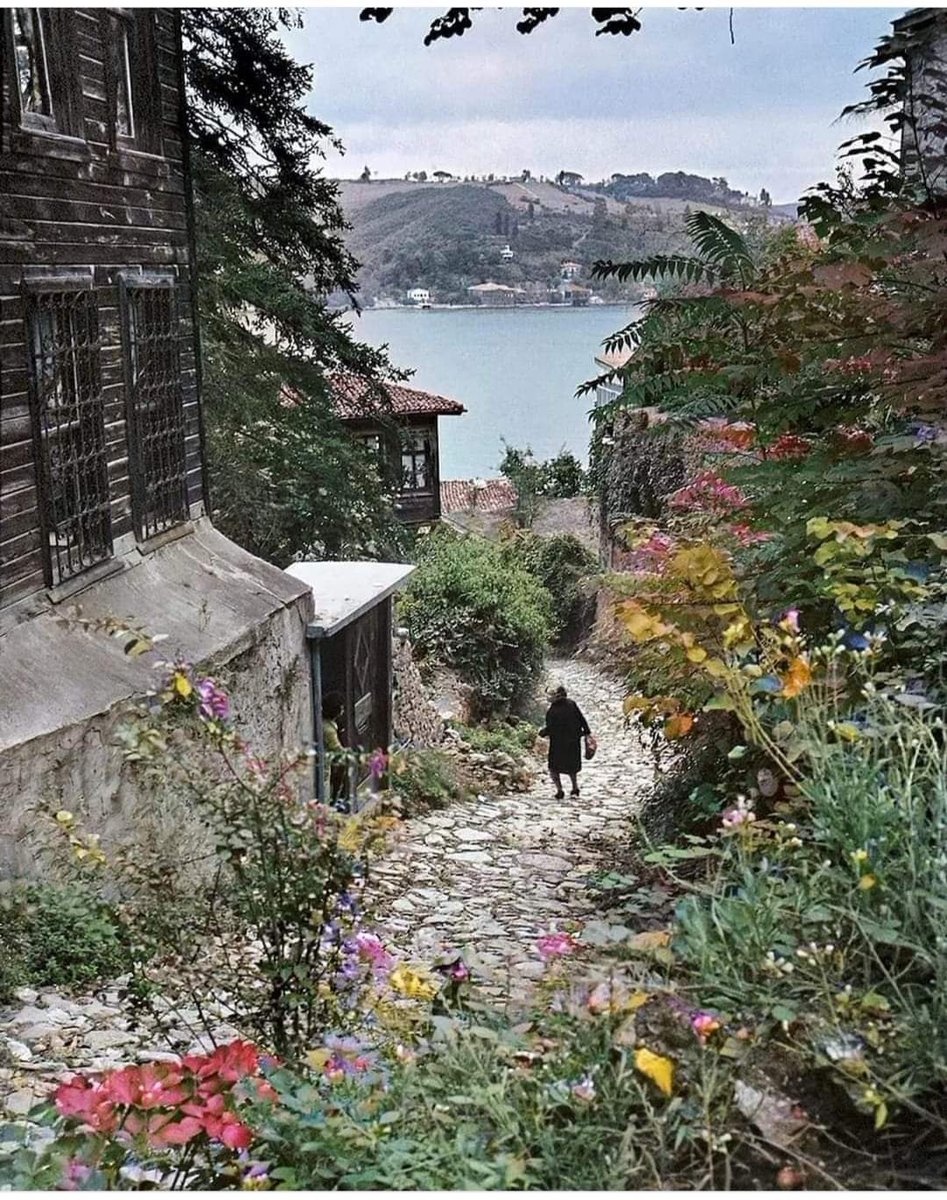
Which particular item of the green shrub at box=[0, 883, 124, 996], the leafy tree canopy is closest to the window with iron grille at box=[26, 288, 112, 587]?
the green shrub at box=[0, 883, 124, 996]

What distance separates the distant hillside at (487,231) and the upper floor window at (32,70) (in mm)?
4844

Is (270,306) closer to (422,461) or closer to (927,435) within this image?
(927,435)

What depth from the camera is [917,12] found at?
14.3 feet

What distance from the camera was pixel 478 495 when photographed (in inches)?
979

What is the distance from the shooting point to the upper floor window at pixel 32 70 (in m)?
5.05

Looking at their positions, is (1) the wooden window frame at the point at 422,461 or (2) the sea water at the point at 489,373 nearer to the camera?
(2) the sea water at the point at 489,373

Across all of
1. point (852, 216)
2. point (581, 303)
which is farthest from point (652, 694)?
point (581, 303)

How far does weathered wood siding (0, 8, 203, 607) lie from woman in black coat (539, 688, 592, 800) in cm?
333

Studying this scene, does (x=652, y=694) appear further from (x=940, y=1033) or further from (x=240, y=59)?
(x=240, y=59)

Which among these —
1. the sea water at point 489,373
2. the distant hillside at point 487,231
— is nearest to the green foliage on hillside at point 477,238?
the distant hillside at point 487,231

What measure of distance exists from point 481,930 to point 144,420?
349cm

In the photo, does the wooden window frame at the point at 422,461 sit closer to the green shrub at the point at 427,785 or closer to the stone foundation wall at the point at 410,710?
the stone foundation wall at the point at 410,710

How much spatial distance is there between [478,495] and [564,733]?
16121 mm

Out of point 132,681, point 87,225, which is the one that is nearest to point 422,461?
point 87,225
